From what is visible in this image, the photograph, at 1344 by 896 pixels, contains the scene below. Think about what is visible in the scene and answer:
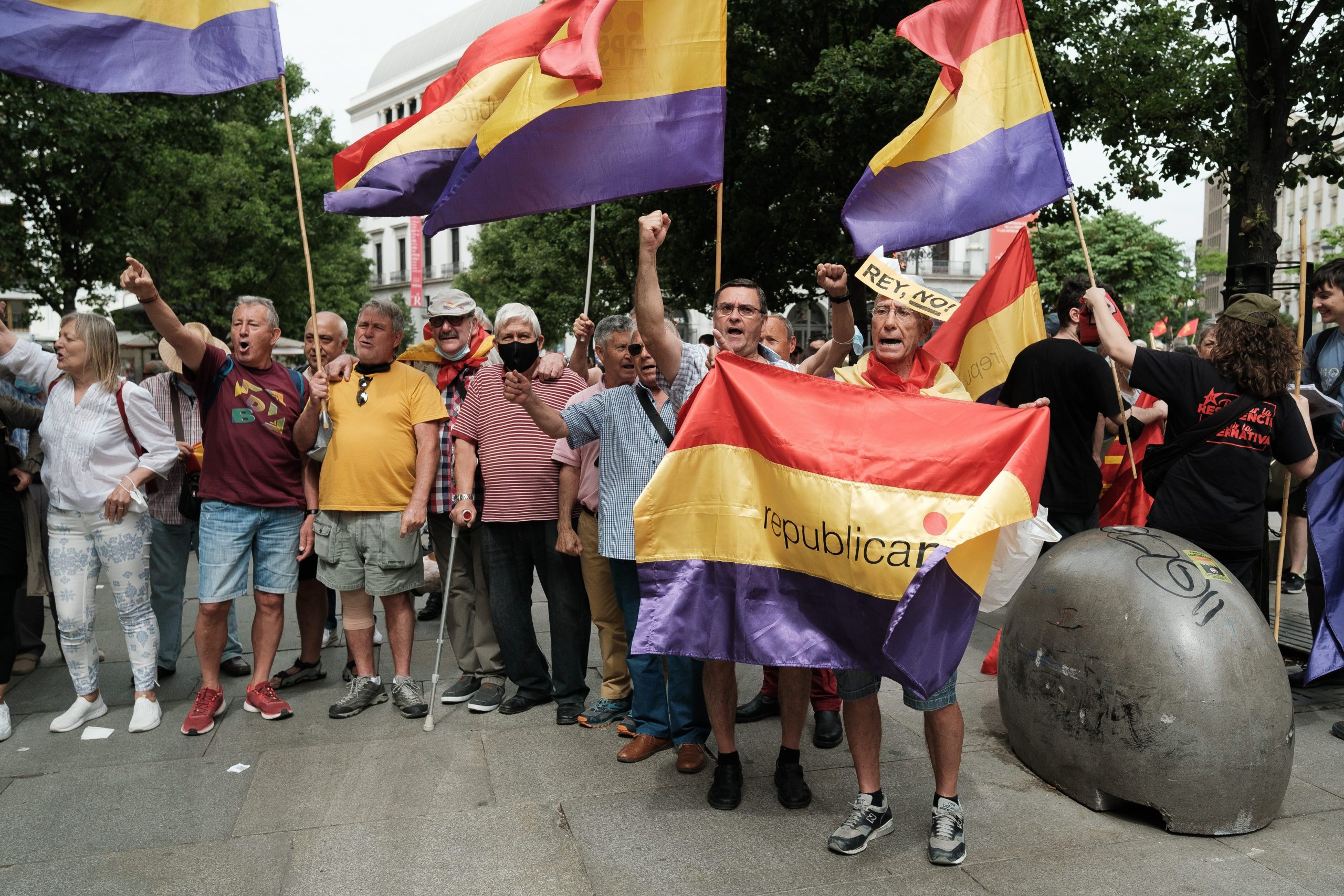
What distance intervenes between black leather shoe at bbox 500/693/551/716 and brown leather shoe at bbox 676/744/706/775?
1111 millimetres

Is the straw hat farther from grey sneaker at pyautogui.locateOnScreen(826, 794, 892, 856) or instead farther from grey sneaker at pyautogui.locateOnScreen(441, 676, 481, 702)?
grey sneaker at pyautogui.locateOnScreen(826, 794, 892, 856)

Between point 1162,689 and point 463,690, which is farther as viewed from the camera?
point 463,690

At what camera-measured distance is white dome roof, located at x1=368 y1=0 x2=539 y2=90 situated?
66875 mm

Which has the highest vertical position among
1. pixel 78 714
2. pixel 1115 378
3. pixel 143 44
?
pixel 143 44

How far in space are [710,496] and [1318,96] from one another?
933 centimetres

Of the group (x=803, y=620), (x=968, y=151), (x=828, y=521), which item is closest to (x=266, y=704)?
(x=803, y=620)

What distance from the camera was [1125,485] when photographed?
6.78 m

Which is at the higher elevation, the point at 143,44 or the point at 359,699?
the point at 143,44

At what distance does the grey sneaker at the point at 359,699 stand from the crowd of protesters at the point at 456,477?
0.04ft

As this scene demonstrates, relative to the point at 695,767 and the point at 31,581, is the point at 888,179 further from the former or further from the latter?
the point at 31,581

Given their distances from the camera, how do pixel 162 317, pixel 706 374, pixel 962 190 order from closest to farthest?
pixel 706 374, pixel 162 317, pixel 962 190


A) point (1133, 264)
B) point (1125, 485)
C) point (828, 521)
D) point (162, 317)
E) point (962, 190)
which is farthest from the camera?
point (1133, 264)

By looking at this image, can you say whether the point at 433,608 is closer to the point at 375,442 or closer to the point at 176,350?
the point at 375,442

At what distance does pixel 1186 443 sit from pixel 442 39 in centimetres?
7367
